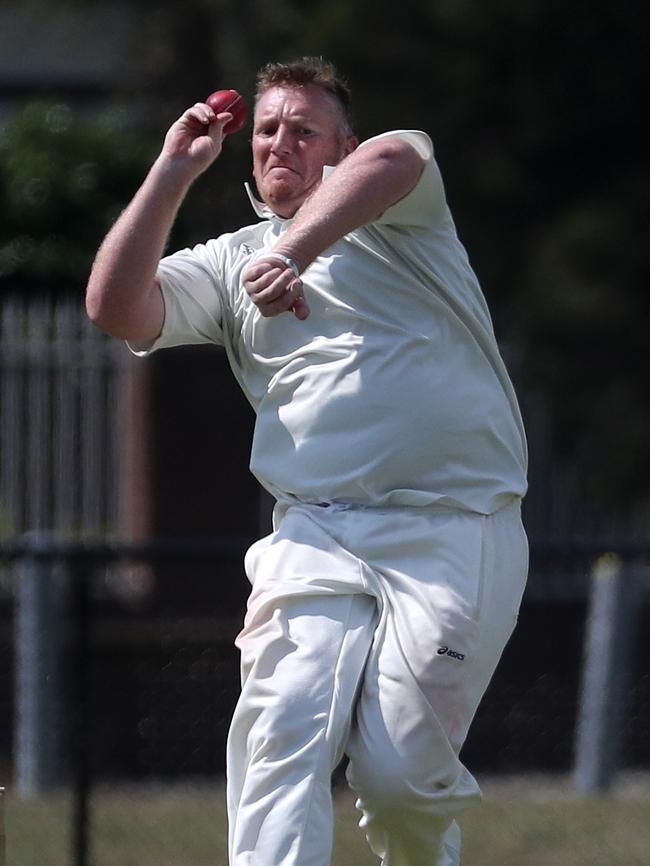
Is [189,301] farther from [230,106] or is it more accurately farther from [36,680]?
[36,680]

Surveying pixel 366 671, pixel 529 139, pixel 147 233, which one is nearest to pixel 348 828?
pixel 366 671

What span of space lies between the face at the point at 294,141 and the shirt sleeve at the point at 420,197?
9.3 inches

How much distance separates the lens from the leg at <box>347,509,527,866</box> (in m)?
3.38

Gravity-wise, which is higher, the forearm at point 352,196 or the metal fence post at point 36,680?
the forearm at point 352,196

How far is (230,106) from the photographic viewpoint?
3605 mm

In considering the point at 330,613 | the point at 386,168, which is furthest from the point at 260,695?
the point at 386,168

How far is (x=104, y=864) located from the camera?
19.9 feet

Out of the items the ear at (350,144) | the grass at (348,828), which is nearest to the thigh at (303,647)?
the ear at (350,144)

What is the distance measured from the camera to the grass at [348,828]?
6.21m

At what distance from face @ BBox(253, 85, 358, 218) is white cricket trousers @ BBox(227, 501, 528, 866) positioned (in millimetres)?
693

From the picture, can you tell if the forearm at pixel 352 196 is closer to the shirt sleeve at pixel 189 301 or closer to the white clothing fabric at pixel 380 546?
the white clothing fabric at pixel 380 546

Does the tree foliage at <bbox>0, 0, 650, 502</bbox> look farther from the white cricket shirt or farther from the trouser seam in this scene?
the trouser seam

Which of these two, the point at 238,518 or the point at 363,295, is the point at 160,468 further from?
the point at 363,295

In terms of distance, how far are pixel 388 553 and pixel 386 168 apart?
774mm
